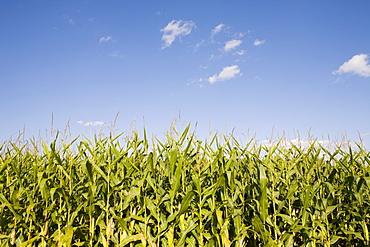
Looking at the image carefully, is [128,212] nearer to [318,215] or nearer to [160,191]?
[160,191]

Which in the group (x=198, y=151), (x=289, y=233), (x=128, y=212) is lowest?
(x=289, y=233)

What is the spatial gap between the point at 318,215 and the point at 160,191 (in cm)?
179

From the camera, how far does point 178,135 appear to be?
3.40m

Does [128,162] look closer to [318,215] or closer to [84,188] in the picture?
[84,188]

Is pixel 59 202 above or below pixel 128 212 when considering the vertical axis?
above

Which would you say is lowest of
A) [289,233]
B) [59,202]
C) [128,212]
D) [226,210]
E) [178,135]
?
[289,233]

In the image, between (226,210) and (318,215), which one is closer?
(226,210)

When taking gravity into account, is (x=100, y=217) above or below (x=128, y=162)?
below

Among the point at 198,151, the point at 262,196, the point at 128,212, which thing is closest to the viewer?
the point at 262,196

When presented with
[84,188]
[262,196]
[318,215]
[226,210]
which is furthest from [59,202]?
[318,215]

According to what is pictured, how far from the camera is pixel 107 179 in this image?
2887 millimetres

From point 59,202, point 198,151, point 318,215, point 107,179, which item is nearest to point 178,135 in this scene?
point 198,151

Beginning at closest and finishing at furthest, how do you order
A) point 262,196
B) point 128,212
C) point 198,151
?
1. point 262,196
2. point 128,212
3. point 198,151

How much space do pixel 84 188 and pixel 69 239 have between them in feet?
1.72
